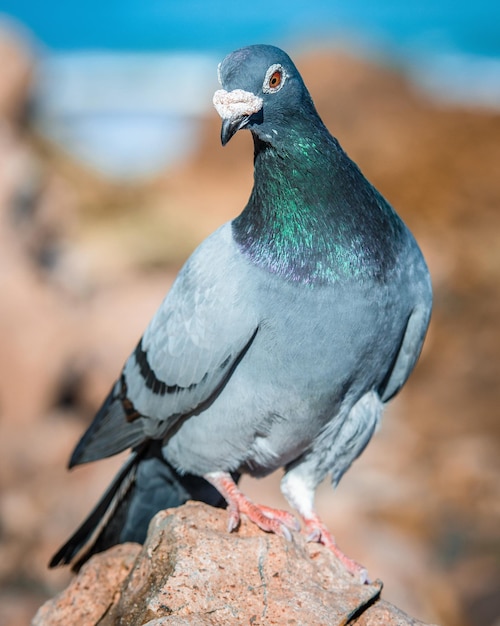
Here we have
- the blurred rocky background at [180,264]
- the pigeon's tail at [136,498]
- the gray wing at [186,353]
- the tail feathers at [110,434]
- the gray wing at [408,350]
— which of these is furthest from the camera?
the blurred rocky background at [180,264]

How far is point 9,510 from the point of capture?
8242 mm

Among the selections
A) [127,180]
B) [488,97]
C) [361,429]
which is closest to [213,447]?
[361,429]

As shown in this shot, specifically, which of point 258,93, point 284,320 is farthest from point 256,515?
point 258,93

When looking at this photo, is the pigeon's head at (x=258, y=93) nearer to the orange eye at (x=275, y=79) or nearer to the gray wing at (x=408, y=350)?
the orange eye at (x=275, y=79)

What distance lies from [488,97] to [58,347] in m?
18.2

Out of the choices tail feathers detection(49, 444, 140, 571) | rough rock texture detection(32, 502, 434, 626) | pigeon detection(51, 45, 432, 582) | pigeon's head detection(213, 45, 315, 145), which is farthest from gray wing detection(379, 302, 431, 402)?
tail feathers detection(49, 444, 140, 571)

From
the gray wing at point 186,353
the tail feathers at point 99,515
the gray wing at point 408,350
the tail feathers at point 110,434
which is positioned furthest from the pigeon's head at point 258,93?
the tail feathers at point 99,515

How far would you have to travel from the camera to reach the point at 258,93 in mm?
3824

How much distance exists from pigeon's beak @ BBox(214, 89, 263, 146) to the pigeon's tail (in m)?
1.87

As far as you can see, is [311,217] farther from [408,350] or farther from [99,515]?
[99,515]

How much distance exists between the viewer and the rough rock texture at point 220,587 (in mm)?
3646

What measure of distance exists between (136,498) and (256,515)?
0.92m

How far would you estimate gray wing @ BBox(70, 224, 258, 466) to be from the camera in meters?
4.12

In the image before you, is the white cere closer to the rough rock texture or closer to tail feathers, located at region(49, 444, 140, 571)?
the rough rock texture
